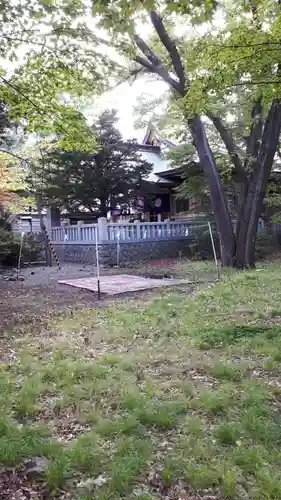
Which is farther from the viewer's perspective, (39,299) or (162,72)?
(162,72)

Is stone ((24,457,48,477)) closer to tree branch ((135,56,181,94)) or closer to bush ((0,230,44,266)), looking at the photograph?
tree branch ((135,56,181,94))

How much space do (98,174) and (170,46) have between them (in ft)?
19.0

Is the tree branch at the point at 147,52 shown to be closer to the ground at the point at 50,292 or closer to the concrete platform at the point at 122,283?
the ground at the point at 50,292

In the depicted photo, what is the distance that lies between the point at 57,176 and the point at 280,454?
1392 cm

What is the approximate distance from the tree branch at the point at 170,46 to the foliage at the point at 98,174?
4597 millimetres

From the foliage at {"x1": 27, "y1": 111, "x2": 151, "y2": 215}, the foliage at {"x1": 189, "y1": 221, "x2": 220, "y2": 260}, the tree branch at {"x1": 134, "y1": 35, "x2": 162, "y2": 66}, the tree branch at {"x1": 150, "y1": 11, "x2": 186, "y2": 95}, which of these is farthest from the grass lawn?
the foliage at {"x1": 27, "y1": 111, "x2": 151, "y2": 215}

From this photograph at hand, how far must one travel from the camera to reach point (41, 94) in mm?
7137

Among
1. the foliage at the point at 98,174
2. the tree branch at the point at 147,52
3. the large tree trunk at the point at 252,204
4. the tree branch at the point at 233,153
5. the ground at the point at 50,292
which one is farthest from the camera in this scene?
the foliage at the point at 98,174

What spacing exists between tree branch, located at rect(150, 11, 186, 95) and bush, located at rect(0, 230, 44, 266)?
724 centimetres

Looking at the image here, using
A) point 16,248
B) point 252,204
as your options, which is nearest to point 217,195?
point 252,204

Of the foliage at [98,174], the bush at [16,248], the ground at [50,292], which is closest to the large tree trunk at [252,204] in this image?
the ground at [50,292]

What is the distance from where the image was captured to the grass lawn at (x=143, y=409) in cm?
217

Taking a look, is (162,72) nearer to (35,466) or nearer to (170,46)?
(170,46)

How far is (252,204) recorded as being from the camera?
11344 millimetres
